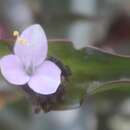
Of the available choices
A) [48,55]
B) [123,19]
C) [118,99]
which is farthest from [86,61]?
[123,19]

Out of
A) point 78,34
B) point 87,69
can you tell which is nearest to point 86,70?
point 87,69

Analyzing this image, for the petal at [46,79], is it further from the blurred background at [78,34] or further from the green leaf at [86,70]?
the blurred background at [78,34]

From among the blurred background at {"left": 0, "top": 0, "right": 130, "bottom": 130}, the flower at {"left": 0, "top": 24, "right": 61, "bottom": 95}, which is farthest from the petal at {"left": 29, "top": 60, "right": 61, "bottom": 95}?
the blurred background at {"left": 0, "top": 0, "right": 130, "bottom": 130}

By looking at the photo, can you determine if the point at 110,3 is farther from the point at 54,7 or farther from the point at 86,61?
the point at 86,61

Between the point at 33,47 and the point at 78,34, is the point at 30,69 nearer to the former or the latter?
the point at 33,47

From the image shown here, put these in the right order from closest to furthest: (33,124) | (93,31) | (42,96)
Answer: (42,96) → (33,124) → (93,31)

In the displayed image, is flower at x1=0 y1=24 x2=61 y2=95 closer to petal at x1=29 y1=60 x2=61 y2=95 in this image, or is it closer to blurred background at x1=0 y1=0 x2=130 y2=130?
petal at x1=29 y1=60 x2=61 y2=95
